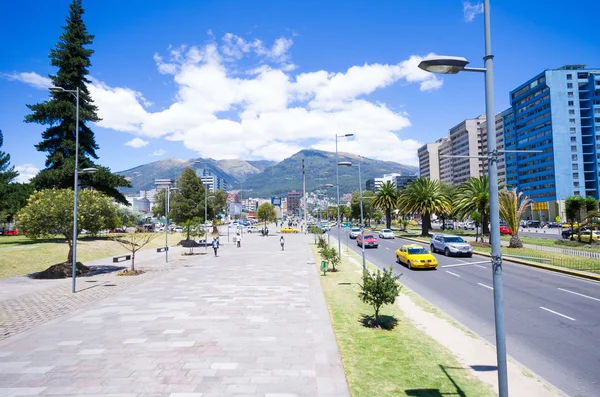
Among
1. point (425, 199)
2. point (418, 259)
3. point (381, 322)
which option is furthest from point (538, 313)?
point (425, 199)

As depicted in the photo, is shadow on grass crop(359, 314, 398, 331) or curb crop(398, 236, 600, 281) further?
curb crop(398, 236, 600, 281)

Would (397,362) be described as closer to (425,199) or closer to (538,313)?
(538,313)

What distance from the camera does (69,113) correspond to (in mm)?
39906

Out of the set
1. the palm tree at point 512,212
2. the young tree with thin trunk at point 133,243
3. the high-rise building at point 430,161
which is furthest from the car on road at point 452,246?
the high-rise building at point 430,161

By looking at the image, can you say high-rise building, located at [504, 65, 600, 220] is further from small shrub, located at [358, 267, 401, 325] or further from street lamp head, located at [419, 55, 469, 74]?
street lamp head, located at [419, 55, 469, 74]

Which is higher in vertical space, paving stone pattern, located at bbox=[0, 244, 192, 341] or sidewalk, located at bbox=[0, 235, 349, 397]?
sidewalk, located at bbox=[0, 235, 349, 397]

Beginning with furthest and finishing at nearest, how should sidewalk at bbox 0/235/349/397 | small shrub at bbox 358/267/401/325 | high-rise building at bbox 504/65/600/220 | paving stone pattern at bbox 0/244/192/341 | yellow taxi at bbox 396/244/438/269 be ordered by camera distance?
high-rise building at bbox 504/65/600/220 < yellow taxi at bbox 396/244/438/269 < paving stone pattern at bbox 0/244/192/341 < small shrub at bbox 358/267/401/325 < sidewalk at bbox 0/235/349/397

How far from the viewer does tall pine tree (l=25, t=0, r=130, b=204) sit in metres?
39.3

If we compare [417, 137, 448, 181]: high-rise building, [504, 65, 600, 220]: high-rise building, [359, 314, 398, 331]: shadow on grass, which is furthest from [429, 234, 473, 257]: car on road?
[417, 137, 448, 181]: high-rise building

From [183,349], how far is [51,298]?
10453 millimetres

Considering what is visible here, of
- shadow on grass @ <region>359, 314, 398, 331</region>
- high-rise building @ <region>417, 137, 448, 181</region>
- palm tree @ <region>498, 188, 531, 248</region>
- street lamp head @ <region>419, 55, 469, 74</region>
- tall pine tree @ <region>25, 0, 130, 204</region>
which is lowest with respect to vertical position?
shadow on grass @ <region>359, 314, 398, 331</region>

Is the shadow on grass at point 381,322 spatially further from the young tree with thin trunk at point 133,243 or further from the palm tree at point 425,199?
the palm tree at point 425,199

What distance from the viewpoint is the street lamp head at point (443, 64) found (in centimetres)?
520

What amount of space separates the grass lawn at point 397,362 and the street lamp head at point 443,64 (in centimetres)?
563
